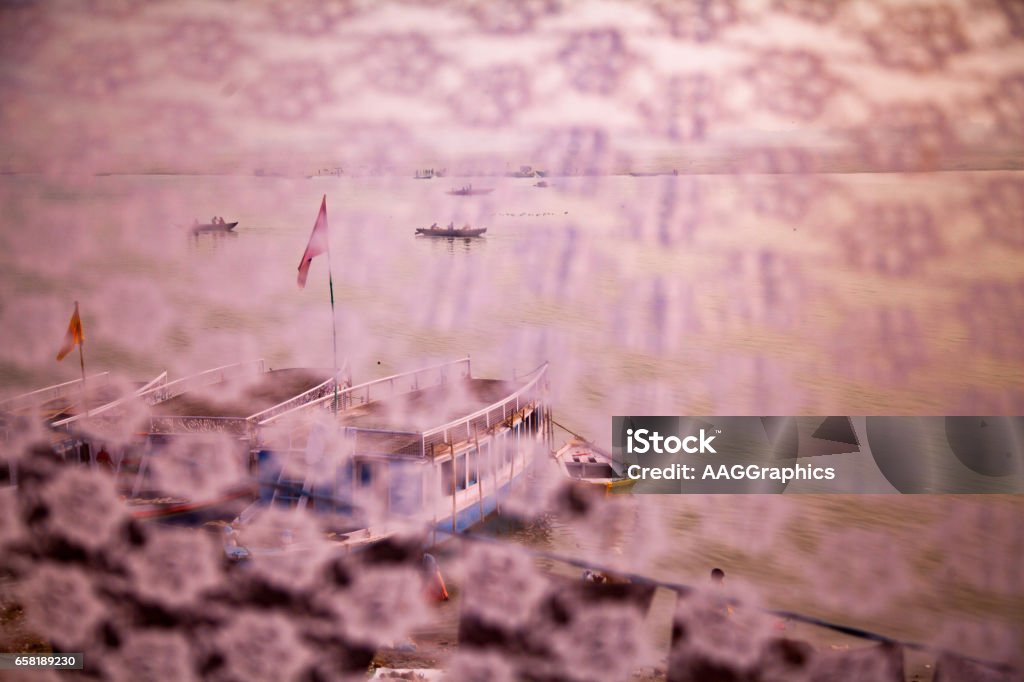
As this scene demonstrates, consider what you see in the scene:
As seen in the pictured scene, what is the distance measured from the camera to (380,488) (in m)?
5.50

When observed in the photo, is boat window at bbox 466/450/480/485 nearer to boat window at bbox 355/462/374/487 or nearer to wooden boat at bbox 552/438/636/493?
boat window at bbox 355/462/374/487

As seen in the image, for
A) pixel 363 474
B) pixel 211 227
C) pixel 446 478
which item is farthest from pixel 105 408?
pixel 211 227

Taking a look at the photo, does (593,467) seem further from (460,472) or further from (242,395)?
(242,395)

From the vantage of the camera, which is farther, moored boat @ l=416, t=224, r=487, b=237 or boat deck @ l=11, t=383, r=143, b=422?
moored boat @ l=416, t=224, r=487, b=237

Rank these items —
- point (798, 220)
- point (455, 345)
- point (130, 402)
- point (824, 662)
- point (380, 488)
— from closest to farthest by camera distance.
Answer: point (824, 662) → point (380, 488) → point (130, 402) → point (455, 345) → point (798, 220)

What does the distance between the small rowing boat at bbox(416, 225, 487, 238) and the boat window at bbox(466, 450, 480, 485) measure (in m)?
24.4

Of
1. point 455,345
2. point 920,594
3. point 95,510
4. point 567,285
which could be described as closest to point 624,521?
point 920,594

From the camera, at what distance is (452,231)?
3039 cm

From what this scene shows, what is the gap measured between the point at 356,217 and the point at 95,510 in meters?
41.2

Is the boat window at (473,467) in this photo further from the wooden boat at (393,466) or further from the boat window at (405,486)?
the boat window at (405,486)

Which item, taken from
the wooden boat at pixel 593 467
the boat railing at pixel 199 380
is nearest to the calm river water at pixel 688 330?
the wooden boat at pixel 593 467

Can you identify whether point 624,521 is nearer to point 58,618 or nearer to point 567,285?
point 58,618

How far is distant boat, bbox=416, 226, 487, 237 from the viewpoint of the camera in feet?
98.5

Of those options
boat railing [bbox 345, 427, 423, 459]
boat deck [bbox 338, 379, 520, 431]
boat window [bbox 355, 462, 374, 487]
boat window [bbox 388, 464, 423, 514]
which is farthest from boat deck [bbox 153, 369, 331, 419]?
boat window [bbox 388, 464, 423, 514]
